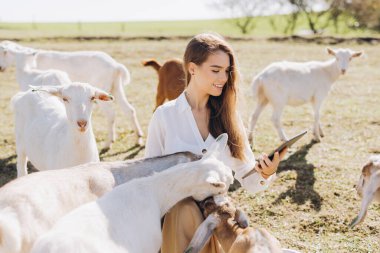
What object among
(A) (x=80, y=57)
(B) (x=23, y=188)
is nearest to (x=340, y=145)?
(A) (x=80, y=57)

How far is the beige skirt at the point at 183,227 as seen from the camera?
3.40 meters

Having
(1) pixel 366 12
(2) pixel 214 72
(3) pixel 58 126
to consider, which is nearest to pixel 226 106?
(2) pixel 214 72

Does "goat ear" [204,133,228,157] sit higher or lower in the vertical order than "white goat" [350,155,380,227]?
higher

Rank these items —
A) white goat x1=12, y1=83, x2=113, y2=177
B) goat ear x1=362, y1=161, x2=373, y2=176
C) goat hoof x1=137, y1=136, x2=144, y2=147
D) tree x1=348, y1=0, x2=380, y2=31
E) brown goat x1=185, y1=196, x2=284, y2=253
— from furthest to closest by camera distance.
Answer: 1. tree x1=348, y1=0, x2=380, y2=31
2. goat hoof x1=137, y1=136, x2=144, y2=147
3. white goat x1=12, y1=83, x2=113, y2=177
4. goat ear x1=362, y1=161, x2=373, y2=176
5. brown goat x1=185, y1=196, x2=284, y2=253

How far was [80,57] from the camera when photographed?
985cm

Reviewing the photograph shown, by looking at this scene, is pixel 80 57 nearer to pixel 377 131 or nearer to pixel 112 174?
pixel 377 131

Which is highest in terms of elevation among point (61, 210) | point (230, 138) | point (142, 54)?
point (230, 138)

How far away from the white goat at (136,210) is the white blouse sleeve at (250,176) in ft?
1.87

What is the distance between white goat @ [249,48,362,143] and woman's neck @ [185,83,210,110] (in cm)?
483

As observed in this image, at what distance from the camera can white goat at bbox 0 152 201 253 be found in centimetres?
304

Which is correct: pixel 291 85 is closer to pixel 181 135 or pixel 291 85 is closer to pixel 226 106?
pixel 226 106

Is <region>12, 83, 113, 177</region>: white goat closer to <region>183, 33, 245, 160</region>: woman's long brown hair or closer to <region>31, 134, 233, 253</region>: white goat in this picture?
<region>183, 33, 245, 160</region>: woman's long brown hair

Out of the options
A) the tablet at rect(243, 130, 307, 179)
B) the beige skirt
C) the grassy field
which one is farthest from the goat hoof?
the beige skirt

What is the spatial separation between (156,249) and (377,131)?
294 inches
